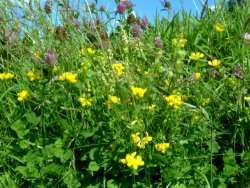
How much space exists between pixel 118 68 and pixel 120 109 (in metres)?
0.32

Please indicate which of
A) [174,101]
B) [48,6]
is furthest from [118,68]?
[48,6]

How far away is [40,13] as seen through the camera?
4.05 metres

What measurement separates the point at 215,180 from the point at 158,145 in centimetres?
29

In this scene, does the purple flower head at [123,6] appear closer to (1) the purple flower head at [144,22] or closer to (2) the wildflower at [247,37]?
(1) the purple flower head at [144,22]

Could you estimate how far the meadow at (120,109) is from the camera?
2.98 m

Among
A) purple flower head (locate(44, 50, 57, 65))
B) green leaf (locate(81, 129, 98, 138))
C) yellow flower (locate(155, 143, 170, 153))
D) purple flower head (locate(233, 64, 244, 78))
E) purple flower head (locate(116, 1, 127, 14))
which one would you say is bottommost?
yellow flower (locate(155, 143, 170, 153))

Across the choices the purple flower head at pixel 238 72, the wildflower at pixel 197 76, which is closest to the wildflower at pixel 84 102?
the wildflower at pixel 197 76

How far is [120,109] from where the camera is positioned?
3092 millimetres

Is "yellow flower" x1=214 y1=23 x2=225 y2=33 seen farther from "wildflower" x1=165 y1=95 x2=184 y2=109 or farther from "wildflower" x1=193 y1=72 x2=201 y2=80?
"wildflower" x1=165 y1=95 x2=184 y2=109

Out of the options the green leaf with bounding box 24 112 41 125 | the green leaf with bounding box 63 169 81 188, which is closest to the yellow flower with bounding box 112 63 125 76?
the green leaf with bounding box 24 112 41 125

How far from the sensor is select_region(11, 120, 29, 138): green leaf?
331cm

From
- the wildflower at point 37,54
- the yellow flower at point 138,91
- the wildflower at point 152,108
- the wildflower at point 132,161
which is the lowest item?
the wildflower at point 132,161

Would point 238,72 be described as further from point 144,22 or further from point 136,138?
point 144,22

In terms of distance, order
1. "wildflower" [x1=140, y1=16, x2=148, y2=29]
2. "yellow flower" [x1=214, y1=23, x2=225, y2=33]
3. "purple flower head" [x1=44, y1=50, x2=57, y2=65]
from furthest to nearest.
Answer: "wildflower" [x1=140, y1=16, x2=148, y2=29] < "yellow flower" [x1=214, y1=23, x2=225, y2=33] < "purple flower head" [x1=44, y1=50, x2=57, y2=65]
